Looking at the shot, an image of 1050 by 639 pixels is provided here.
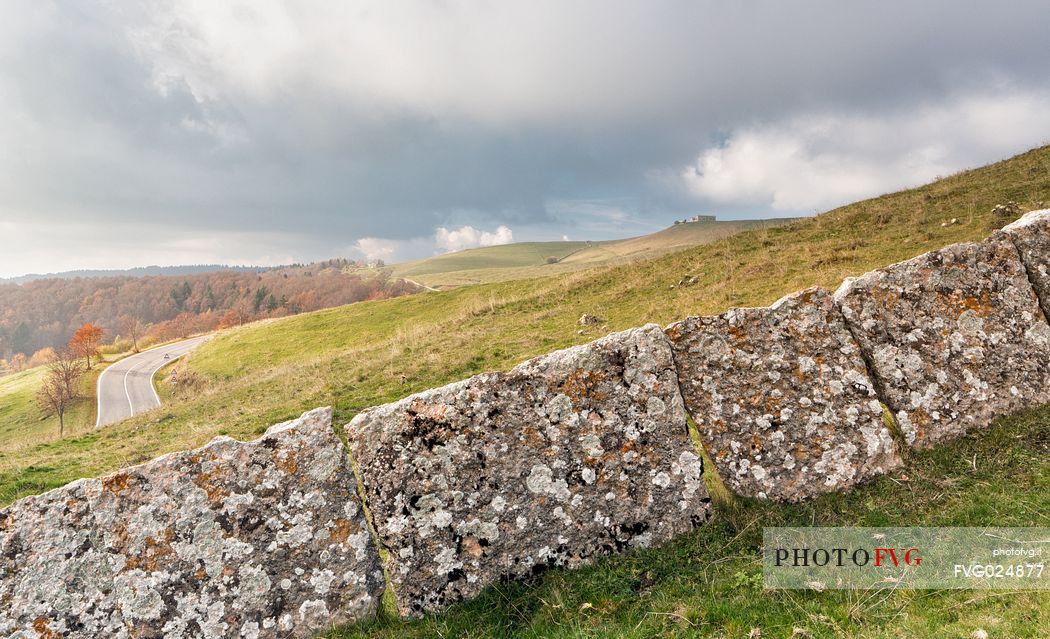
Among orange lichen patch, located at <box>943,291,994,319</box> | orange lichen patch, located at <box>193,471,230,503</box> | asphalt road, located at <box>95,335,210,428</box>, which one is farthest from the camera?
asphalt road, located at <box>95,335,210,428</box>

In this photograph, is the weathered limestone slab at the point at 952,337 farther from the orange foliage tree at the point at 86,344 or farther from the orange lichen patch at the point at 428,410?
the orange foliage tree at the point at 86,344

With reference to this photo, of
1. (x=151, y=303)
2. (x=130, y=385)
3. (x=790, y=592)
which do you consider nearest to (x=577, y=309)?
(x=790, y=592)

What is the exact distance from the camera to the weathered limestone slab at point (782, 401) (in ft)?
16.7

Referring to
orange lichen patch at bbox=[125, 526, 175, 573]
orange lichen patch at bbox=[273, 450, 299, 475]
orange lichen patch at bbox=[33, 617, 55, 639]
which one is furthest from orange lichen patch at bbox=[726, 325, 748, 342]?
orange lichen patch at bbox=[33, 617, 55, 639]

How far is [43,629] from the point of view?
4.17 metres

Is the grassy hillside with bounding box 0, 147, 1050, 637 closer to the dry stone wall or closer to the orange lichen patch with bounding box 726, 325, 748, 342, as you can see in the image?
the dry stone wall

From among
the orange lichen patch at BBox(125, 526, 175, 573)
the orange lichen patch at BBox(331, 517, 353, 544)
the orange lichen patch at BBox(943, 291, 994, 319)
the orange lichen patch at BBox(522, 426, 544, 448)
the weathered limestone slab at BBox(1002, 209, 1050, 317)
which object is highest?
the weathered limestone slab at BBox(1002, 209, 1050, 317)

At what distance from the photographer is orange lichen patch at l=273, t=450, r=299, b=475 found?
463 cm

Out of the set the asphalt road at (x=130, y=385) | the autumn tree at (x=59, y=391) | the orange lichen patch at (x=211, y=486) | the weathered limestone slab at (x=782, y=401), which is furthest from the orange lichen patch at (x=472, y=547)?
the autumn tree at (x=59, y=391)

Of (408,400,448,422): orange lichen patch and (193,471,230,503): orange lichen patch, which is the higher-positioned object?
(408,400,448,422): orange lichen patch

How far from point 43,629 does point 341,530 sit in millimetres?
2476

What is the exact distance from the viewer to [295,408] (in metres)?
16.4

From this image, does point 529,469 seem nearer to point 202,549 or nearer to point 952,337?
point 202,549

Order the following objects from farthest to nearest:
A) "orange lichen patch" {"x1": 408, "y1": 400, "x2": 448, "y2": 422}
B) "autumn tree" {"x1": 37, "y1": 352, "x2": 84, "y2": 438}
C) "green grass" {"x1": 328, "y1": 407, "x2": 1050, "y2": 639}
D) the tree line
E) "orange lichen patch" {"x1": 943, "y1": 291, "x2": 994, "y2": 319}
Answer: the tree line
"autumn tree" {"x1": 37, "y1": 352, "x2": 84, "y2": 438}
"orange lichen patch" {"x1": 943, "y1": 291, "x2": 994, "y2": 319}
"orange lichen patch" {"x1": 408, "y1": 400, "x2": 448, "y2": 422}
"green grass" {"x1": 328, "y1": 407, "x2": 1050, "y2": 639}
